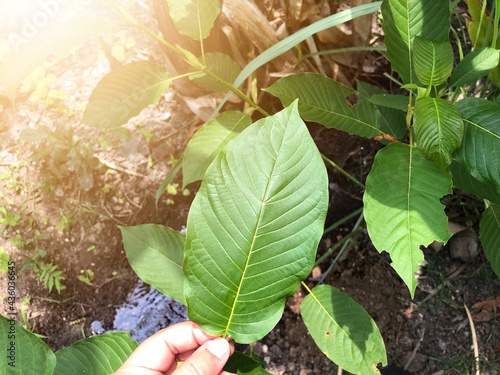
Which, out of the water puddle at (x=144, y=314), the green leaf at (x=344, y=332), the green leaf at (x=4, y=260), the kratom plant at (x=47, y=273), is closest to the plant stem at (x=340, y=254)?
the green leaf at (x=344, y=332)

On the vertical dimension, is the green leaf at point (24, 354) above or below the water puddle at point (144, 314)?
above

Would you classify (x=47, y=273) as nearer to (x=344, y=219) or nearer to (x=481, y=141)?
(x=344, y=219)

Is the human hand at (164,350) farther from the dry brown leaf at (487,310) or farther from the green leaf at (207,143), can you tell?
the dry brown leaf at (487,310)

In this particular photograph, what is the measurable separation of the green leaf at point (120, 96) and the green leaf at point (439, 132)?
0.74 metres

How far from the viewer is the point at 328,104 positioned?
4.42 feet

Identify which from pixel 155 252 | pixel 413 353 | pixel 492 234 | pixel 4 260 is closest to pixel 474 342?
pixel 413 353

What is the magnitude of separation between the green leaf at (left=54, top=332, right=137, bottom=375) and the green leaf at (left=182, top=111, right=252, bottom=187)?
48 centimetres

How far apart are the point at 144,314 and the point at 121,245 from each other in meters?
0.33

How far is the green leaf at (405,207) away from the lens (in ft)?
3.37

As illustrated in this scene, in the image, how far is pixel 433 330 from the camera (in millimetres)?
1943

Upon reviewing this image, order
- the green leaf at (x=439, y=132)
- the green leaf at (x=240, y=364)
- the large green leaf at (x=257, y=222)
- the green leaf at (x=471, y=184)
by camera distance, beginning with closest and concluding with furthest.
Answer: the large green leaf at (x=257, y=222) → the green leaf at (x=439, y=132) → the green leaf at (x=240, y=364) → the green leaf at (x=471, y=184)

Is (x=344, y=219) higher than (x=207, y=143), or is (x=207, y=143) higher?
(x=207, y=143)

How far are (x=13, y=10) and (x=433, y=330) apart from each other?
2515mm

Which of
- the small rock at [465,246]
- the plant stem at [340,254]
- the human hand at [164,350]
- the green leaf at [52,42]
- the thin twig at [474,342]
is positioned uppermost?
the green leaf at [52,42]
